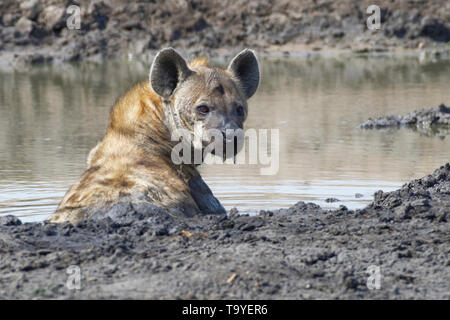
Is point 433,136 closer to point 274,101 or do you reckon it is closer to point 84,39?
point 274,101

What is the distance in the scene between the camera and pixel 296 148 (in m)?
9.31

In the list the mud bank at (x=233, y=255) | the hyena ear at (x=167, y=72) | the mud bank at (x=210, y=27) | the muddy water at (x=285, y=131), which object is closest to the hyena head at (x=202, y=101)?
the hyena ear at (x=167, y=72)

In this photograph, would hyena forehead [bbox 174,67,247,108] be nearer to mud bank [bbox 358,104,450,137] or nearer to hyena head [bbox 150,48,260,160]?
hyena head [bbox 150,48,260,160]

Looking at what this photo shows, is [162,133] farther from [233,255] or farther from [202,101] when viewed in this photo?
[233,255]

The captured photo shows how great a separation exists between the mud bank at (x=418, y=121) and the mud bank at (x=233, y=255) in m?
5.65

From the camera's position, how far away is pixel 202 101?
16.7 feet

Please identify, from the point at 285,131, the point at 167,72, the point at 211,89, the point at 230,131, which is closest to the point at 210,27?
the point at 285,131

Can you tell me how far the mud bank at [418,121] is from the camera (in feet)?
35.1

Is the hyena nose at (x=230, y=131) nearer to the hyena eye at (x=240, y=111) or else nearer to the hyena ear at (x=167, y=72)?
the hyena eye at (x=240, y=111)

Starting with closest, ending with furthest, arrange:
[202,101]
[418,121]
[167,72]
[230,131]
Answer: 1. [230,131]
2. [202,101]
3. [167,72]
4. [418,121]

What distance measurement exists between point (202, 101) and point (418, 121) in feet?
20.5

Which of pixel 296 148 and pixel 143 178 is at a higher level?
pixel 143 178
